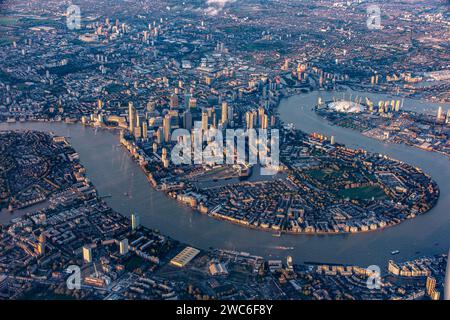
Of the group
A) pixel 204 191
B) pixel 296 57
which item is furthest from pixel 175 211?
pixel 296 57

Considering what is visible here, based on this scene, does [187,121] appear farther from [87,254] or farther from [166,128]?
[87,254]

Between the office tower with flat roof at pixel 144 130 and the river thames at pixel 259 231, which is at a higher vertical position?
the office tower with flat roof at pixel 144 130

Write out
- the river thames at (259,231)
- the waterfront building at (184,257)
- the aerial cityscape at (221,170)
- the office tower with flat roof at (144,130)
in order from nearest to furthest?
the aerial cityscape at (221,170) < the waterfront building at (184,257) < the river thames at (259,231) < the office tower with flat roof at (144,130)

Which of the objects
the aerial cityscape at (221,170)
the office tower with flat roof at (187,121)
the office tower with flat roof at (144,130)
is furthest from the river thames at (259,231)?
the office tower with flat roof at (187,121)

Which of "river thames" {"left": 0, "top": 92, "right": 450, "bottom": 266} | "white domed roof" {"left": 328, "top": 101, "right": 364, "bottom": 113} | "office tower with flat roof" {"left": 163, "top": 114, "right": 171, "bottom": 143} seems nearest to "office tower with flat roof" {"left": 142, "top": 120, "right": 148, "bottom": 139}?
"office tower with flat roof" {"left": 163, "top": 114, "right": 171, "bottom": 143}

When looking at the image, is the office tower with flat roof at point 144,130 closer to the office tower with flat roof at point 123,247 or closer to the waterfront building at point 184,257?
the office tower with flat roof at point 123,247

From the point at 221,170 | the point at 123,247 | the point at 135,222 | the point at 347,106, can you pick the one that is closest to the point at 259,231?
the point at 135,222
